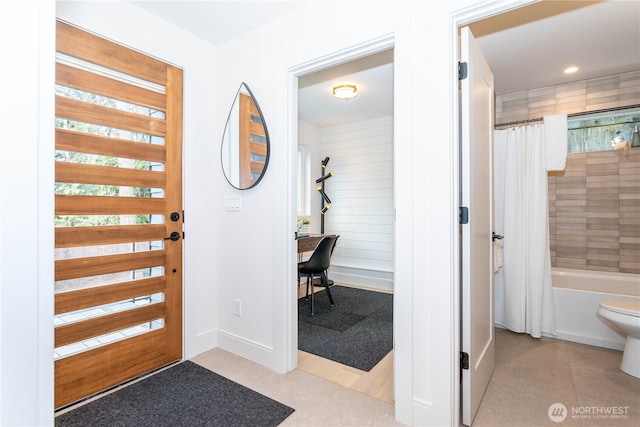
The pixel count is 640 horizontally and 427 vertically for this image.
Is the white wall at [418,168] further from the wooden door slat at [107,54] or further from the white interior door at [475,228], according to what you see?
the wooden door slat at [107,54]

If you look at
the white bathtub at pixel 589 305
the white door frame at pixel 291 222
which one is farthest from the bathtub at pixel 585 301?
the white door frame at pixel 291 222

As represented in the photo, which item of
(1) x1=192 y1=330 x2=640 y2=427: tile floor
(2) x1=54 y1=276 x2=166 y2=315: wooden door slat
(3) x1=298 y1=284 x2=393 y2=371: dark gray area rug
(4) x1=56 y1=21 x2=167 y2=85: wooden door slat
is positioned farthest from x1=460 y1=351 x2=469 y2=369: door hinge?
(4) x1=56 y1=21 x2=167 y2=85: wooden door slat

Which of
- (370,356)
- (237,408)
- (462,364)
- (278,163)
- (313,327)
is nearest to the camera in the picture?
(462,364)

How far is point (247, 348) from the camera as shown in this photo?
7.94ft

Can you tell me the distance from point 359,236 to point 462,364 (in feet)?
10.9

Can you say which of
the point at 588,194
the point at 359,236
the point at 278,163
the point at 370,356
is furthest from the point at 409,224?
the point at 359,236

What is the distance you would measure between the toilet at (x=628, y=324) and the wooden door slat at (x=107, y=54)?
3479 millimetres

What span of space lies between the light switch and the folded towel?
8.80 ft

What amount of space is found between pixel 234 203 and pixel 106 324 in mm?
1126

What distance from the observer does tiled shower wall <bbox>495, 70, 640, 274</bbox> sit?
3.04 metres

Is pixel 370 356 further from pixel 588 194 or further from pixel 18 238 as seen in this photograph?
pixel 588 194

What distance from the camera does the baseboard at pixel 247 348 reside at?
7.55ft

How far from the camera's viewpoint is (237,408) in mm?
1812

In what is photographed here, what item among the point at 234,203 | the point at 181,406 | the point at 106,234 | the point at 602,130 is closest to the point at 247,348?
the point at 181,406
